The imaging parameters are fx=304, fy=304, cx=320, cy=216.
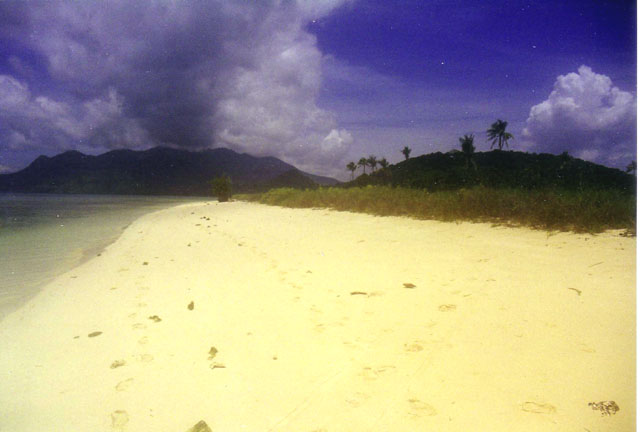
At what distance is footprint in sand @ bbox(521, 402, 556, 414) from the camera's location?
1283 millimetres

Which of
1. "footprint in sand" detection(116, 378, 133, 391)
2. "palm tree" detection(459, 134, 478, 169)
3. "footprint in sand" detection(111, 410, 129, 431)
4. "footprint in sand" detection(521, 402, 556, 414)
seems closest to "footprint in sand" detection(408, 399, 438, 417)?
"footprint in sand" detection(521, 402, 556, 414)

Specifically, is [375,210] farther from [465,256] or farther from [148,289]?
[148,289]

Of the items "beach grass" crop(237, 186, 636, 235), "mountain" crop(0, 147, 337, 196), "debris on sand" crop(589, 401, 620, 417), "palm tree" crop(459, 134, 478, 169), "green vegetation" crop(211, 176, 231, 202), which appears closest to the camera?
"debris on sand" crop(589, 401, 620, 417)

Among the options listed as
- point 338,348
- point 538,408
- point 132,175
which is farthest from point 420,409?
point 132,175

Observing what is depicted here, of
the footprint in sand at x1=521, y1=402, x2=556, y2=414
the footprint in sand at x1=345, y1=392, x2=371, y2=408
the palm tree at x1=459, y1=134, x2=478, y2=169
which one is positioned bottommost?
the footprint in sand at x1=345, y1=392, x2=371, y2=408

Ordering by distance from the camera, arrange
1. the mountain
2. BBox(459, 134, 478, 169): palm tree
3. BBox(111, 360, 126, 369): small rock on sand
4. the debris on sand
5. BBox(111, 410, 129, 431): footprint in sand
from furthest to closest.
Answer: the mountain → BBox(459, 134, 478, 169): palm tree → BBox(111, 360, 126, 369): small rock on sand → BBox(111, 410, 129, 431): footprint in sand → the debris on sand

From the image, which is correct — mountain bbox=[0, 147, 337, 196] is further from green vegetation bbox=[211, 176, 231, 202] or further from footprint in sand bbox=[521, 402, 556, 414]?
footprint in sand bbox=[521, 402, 556, 414]

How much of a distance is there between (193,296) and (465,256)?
134 inches

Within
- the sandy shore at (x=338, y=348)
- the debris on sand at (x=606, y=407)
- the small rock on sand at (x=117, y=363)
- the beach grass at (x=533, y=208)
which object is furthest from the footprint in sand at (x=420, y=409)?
the beach grass at (x=533, y=208)

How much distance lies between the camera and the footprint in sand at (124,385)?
1.62 meters

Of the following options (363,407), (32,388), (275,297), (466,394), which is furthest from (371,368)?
(32,388)

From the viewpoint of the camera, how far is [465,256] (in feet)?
13.4

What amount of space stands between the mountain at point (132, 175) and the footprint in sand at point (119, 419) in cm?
4588

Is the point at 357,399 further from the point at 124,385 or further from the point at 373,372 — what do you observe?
the point at 124,385
